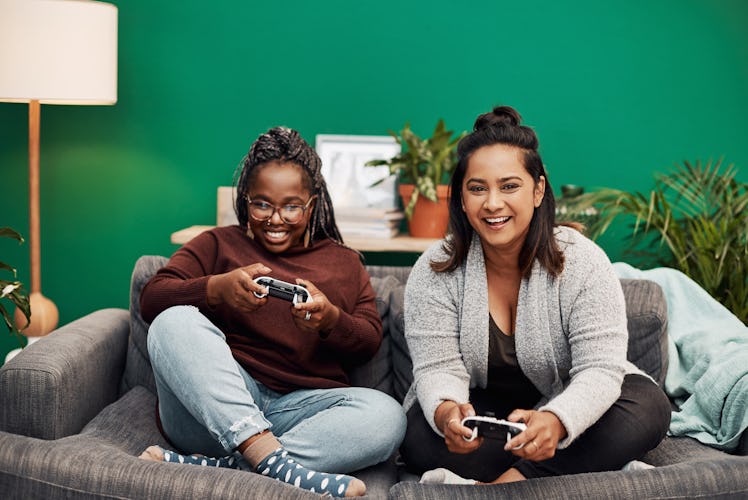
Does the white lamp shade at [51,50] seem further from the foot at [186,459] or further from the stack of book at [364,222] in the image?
the foot at [186,459]

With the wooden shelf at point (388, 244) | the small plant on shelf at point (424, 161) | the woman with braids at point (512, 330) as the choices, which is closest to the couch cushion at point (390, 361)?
the woman with braids at point (512, 330)

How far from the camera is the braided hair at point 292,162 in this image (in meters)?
1.97

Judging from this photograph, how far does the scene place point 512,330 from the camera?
5.93ft

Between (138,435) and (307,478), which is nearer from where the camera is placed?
(307,478)

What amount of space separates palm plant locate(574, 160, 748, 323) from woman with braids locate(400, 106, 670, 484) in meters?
0.87

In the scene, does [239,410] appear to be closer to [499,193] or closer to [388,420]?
[388,420]

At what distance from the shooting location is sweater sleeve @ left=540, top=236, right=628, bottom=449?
158 centimetres

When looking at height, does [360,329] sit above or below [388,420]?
above

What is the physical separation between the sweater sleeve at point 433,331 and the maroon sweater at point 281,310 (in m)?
0.14

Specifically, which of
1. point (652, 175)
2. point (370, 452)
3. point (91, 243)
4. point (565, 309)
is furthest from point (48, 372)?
point (652, 175)

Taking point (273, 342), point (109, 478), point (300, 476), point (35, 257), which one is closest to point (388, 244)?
point (273, 342)

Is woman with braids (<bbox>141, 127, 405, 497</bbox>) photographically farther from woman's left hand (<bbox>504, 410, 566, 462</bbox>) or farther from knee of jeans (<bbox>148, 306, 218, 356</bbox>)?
woman's left hand (<bbox>504, 410, 566, 462</bbox>)

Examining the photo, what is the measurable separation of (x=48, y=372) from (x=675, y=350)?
1403mm

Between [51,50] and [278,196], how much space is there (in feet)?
3.88
